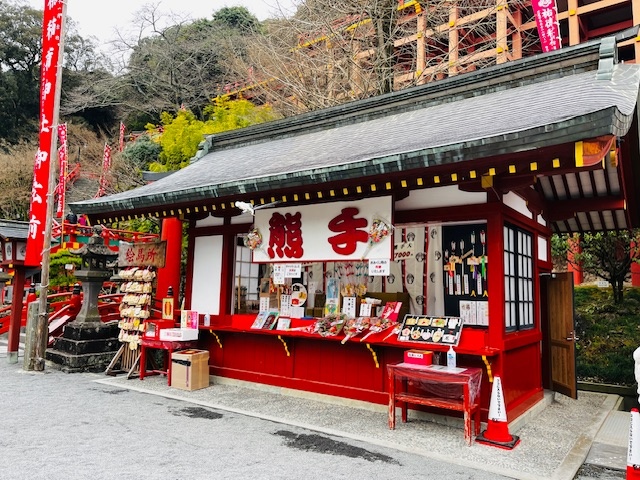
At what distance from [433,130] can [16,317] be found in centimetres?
959

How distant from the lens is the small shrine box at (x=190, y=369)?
7375 millimetres

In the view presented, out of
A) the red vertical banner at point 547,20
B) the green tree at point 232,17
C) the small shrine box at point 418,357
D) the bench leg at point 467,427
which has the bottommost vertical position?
the bench leg at point 467,427

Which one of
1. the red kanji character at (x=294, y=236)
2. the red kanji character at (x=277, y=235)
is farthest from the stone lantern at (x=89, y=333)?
the red kanji character at (x=294, y=236)

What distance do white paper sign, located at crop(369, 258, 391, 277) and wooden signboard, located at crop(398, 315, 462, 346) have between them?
0.86 meters

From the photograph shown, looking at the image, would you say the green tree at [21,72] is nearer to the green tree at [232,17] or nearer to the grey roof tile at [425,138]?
the green tree at [232,17]

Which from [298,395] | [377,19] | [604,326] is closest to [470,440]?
[298,395]

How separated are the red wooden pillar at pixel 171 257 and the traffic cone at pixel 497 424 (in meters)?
7.49

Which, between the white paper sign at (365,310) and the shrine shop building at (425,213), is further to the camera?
the white paper sign at (365,310)

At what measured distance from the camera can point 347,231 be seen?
624 cm

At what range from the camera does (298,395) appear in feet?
23.0

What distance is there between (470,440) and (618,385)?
6.77 m

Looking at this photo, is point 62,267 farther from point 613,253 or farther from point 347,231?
point 613,253

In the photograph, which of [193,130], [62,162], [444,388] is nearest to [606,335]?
[444,388]

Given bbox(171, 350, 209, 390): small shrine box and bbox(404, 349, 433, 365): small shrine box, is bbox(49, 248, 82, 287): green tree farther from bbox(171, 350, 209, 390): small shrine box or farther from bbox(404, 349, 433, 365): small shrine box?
bbox(404, 349, 433, 365): small shrine box
